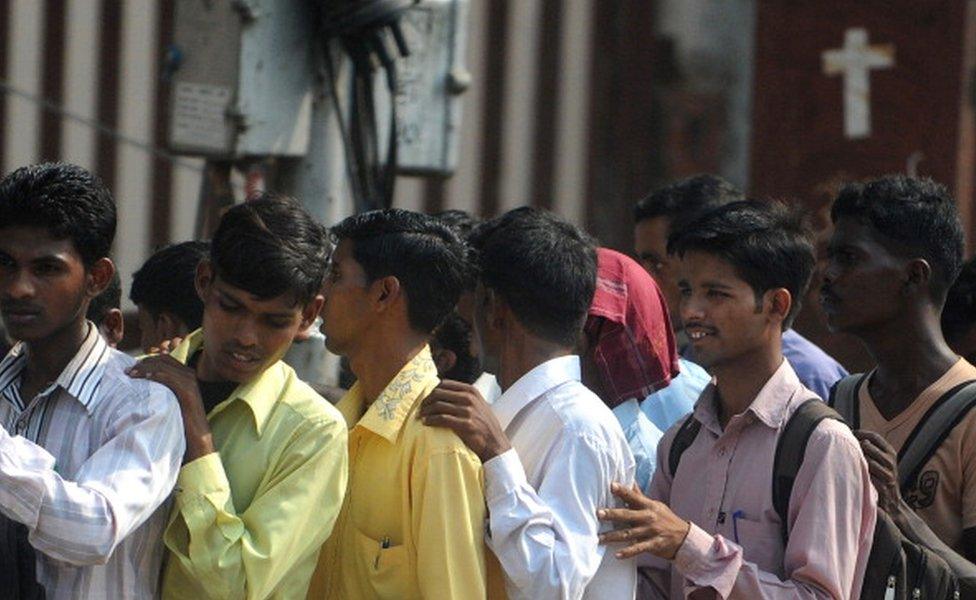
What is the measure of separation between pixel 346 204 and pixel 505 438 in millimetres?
2302

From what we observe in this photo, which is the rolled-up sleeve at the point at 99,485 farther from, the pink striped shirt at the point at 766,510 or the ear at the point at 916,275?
the ear at the point at 916,275

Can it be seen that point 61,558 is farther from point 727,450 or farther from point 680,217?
point 680,217

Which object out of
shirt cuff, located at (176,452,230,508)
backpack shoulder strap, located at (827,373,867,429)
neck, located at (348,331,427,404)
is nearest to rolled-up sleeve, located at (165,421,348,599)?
shirt cuff, located at (176,452,230,508)

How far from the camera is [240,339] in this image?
327cm

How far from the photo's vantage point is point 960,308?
172 inches

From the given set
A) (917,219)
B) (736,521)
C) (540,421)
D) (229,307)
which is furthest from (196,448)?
(917,219)

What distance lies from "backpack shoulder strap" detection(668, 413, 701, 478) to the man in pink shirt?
12 millimetres

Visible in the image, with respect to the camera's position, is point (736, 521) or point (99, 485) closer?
point (99, 485)

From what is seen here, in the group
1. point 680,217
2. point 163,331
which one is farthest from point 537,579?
point 680,217

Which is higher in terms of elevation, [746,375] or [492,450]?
[746,375]

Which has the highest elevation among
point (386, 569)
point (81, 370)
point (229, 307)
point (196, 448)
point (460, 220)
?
point (460, 220)

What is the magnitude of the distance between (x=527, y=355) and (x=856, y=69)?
466 cm

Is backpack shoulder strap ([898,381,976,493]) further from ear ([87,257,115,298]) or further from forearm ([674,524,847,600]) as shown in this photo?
ear ([87,257,115,298])

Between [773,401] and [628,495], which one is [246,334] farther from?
[773,401]
